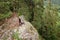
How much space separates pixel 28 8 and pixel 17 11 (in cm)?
106

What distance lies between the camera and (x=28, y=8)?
1060cm

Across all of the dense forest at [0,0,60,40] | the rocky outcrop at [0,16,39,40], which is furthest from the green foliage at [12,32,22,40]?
the dense forest at [0,0,60,40]

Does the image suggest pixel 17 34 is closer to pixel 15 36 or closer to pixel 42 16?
pixel 15 36

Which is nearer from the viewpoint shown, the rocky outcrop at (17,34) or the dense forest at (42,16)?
the rocky outcrop at (17,34)

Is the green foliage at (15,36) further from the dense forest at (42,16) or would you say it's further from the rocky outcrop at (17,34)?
the dense forest at (42,16)

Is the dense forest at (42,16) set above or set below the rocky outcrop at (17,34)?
below

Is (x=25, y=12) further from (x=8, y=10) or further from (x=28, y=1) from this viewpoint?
(x=8, y=10)

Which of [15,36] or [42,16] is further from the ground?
[15,36]

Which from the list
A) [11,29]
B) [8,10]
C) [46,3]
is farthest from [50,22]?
[11,29]

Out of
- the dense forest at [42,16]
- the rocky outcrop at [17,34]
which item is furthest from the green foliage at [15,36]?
the dense forest at [42,16]

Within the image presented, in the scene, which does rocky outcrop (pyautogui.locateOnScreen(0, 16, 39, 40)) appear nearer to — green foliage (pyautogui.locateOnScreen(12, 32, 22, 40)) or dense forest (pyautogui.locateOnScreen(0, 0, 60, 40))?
green foliage (pyautogui.locateOnScreen(12, 32, 22, 40))

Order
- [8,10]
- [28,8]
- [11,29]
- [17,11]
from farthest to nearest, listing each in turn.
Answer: [28,8] → [17,11] → [8,10] → [11,29]

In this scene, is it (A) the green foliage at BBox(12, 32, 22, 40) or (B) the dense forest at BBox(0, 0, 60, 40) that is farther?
(B) the dense forest at BBox(0, 0, 60, 40)

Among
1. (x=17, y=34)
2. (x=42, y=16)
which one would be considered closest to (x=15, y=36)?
(x=17, y=34)
